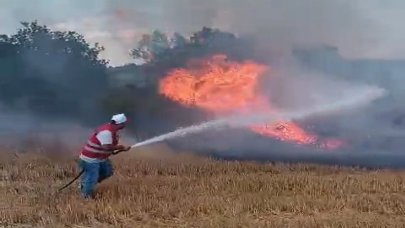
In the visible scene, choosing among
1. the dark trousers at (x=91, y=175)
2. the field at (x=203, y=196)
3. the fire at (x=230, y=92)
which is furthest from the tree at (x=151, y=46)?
the dark trousers at (x=91, y=175)

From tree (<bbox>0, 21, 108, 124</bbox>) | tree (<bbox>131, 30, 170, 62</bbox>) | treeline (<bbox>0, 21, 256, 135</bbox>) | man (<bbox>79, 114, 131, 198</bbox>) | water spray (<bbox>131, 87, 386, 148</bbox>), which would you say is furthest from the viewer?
tree (<bbox>0, 21, 108, 124</bbox>)

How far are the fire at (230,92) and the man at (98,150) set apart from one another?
240 inches

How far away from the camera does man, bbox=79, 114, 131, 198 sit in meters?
10.7

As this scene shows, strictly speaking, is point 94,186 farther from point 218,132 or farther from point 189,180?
point 218,132

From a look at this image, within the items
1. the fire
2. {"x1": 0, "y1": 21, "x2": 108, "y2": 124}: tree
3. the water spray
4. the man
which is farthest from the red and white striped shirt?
{"x1": 0, "y1": 21, "x2": 108, "y2": 124}: tree

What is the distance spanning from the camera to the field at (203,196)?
9.05 metres

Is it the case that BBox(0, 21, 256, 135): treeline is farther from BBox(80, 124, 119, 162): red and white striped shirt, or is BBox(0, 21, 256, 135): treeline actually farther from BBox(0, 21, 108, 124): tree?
BBox(80, 124, 119, 162): red and white striped shirt

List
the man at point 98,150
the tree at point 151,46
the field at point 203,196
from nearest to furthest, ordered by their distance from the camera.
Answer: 1. the field at point 203,196
2. the man at point 98,150
3. the tree at point 151,46

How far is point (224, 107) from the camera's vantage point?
1695 cm

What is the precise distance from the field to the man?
0.25 metres

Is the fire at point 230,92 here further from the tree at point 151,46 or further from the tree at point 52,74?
the tree at point 52,74

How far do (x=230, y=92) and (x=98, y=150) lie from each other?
6474 mm

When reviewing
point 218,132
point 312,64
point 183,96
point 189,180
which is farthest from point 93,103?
point 189,180

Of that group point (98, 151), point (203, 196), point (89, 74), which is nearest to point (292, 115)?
point (89, 74)
